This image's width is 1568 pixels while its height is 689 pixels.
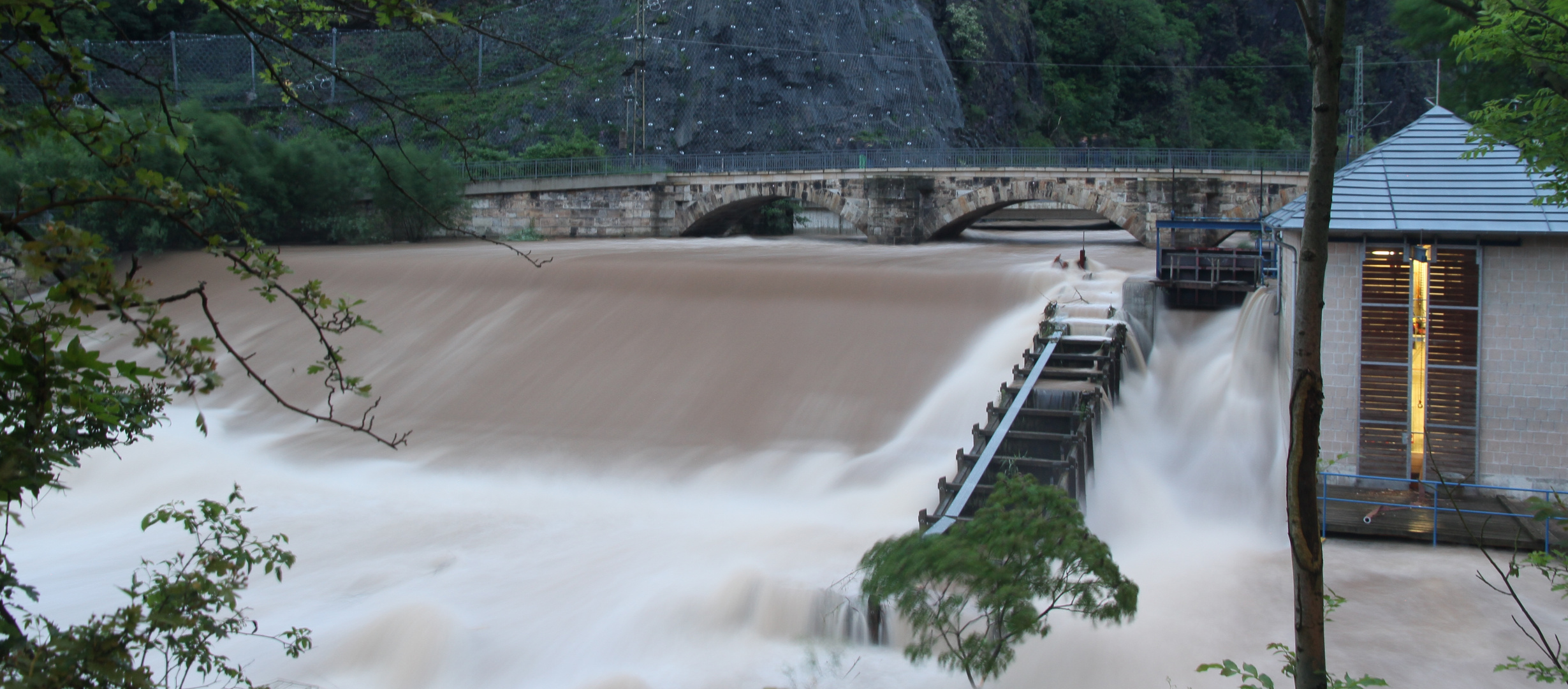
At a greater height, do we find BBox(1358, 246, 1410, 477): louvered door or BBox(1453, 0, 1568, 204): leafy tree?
BBox(1453, 0, 1568, 204): leafy tree

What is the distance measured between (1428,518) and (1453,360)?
213 centimetres

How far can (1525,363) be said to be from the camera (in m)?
14.0

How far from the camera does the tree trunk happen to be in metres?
3.71

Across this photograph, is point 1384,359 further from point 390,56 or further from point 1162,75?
point 1162,75

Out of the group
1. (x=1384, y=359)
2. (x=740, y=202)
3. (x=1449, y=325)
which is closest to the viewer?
(x=1449, y=325)

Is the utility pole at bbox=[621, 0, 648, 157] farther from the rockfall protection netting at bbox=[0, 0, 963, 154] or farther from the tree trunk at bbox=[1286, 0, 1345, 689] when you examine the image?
the tree trunk at bbox=[1286, 0, 1345, 689]

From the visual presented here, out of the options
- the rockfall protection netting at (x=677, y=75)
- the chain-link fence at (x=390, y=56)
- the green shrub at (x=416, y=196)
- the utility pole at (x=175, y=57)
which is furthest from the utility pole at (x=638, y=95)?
the utility pole at (x=175, y=57)

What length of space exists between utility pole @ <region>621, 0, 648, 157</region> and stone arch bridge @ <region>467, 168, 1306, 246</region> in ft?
14.7

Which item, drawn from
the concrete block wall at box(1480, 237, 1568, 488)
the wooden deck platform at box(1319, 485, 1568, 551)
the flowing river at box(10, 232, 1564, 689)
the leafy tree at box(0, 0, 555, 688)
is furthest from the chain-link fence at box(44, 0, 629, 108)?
the leafy tree at box(0, 0, 555, 688)

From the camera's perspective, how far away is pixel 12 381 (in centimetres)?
309

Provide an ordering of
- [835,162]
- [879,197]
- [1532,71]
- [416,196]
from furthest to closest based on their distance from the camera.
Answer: [835,162] → [879,197] → [416,196] → [1532,71]

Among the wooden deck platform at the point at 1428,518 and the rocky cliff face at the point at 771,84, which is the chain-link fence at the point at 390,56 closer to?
the rocky cliff face at the point at 771,84

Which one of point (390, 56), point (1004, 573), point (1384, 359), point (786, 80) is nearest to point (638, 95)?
point (786, 80)

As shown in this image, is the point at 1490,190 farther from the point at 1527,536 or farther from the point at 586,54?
the point at 586,54
